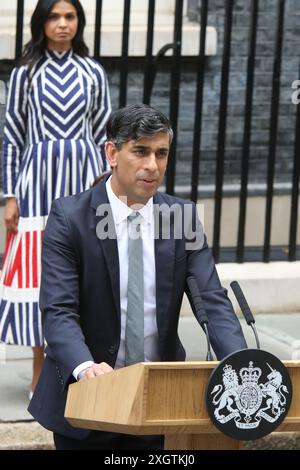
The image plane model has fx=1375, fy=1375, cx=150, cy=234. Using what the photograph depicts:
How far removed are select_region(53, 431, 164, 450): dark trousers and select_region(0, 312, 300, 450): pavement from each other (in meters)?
1.61

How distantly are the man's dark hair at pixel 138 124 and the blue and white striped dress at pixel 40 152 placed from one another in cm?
227

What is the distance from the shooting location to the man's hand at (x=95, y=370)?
4.16 metres

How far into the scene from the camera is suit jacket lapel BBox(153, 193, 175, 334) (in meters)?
4.59

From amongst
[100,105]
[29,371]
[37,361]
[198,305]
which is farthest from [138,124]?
[29,371]

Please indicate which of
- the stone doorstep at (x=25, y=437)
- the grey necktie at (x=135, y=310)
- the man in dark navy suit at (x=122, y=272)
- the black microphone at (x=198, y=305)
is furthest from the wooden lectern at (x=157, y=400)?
the stone doorstep at (x=25, y=437)

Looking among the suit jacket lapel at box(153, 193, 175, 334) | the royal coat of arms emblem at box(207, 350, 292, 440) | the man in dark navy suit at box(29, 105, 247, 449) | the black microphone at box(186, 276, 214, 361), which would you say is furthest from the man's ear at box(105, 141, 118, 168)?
the royal coat of arms emblem at box(207, 350, 292, 440)

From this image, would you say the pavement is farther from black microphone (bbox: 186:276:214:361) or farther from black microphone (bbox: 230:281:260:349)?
black microphone (bbox: 230:281:260:349)

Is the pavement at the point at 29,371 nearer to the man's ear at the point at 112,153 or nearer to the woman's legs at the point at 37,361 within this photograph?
the woman's legs at the point at 37,361

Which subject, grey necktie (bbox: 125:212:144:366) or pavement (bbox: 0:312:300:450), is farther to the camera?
pavement (bbox: 0:312:300:450)

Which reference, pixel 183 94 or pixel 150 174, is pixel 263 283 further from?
pixel 150 174

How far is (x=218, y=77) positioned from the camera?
33.0 feet
